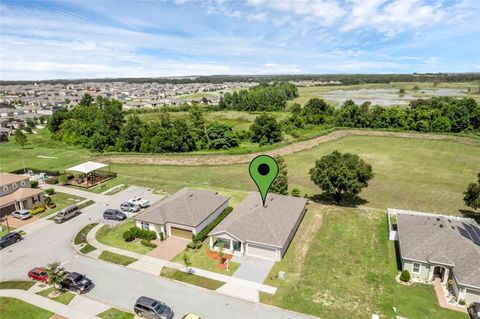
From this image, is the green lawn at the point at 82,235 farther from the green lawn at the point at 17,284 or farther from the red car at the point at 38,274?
the green lawn at the point at 17,284

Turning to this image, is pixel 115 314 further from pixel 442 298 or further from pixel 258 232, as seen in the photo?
pixel 442 298

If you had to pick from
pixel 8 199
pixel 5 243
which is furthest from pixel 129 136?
pixel 5 243

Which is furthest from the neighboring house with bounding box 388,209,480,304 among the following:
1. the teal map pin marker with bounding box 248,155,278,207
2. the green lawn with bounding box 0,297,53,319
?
the green lawn with bounding box 0,297,53,319

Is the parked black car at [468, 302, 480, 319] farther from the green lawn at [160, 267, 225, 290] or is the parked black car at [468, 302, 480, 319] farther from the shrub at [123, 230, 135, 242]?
the shrub at [123, 230, 135, 242]

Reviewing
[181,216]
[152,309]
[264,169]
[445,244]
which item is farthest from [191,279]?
[445,244]

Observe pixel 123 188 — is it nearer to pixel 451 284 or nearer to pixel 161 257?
pixel 161 257

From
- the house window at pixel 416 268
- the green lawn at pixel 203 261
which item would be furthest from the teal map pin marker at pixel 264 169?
the house window at pixel 416 268

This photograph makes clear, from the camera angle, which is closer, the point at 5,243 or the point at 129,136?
the point at 5,243

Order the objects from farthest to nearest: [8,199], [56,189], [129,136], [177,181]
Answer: [129,136] → [177,181] → [56,189] → [8,199]
